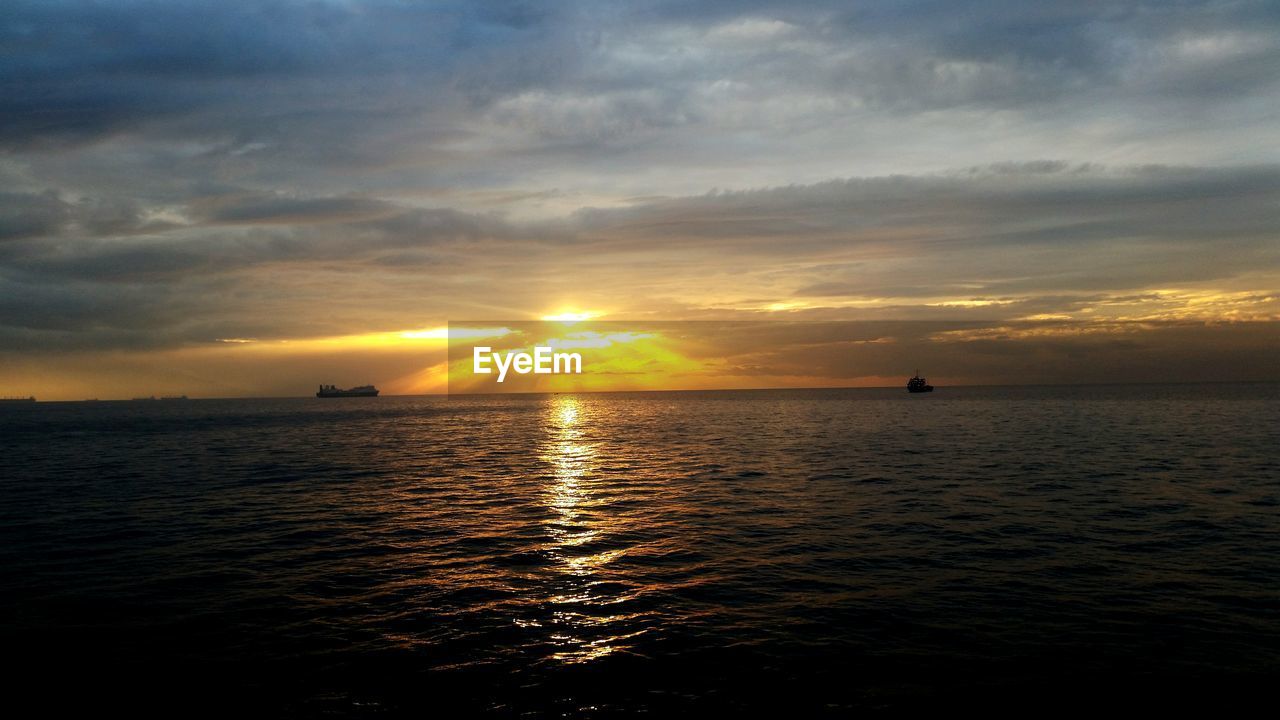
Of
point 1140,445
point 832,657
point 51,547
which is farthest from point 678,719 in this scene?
point 1140,445

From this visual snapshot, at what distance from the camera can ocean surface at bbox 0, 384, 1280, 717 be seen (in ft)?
52.5

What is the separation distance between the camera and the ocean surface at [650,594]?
16.0 m

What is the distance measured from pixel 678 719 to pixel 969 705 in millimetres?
6103

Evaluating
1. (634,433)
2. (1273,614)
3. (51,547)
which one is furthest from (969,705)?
(634,433)

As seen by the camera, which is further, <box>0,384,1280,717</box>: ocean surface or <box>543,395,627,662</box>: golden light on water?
<box>543,395,627,662</box>: golden light on water

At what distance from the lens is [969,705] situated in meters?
15.1

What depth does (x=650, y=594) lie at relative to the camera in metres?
23.2

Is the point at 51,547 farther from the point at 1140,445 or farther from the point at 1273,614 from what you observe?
the point at 1140,445

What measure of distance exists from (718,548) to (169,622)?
19.1m

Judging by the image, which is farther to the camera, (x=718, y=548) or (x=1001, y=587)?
(x=718, y=548)

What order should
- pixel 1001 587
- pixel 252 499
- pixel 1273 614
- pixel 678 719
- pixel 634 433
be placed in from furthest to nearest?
pixel 634 433
pixel 252 499
pixel 1001 587
pixel 1273 614
pixel 678 719

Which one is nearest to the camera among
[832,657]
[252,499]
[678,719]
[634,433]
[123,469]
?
[678,719]

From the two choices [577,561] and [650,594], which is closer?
[650,594]

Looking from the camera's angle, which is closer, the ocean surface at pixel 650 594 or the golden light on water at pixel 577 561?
the ocean surface at pixel 650 594
